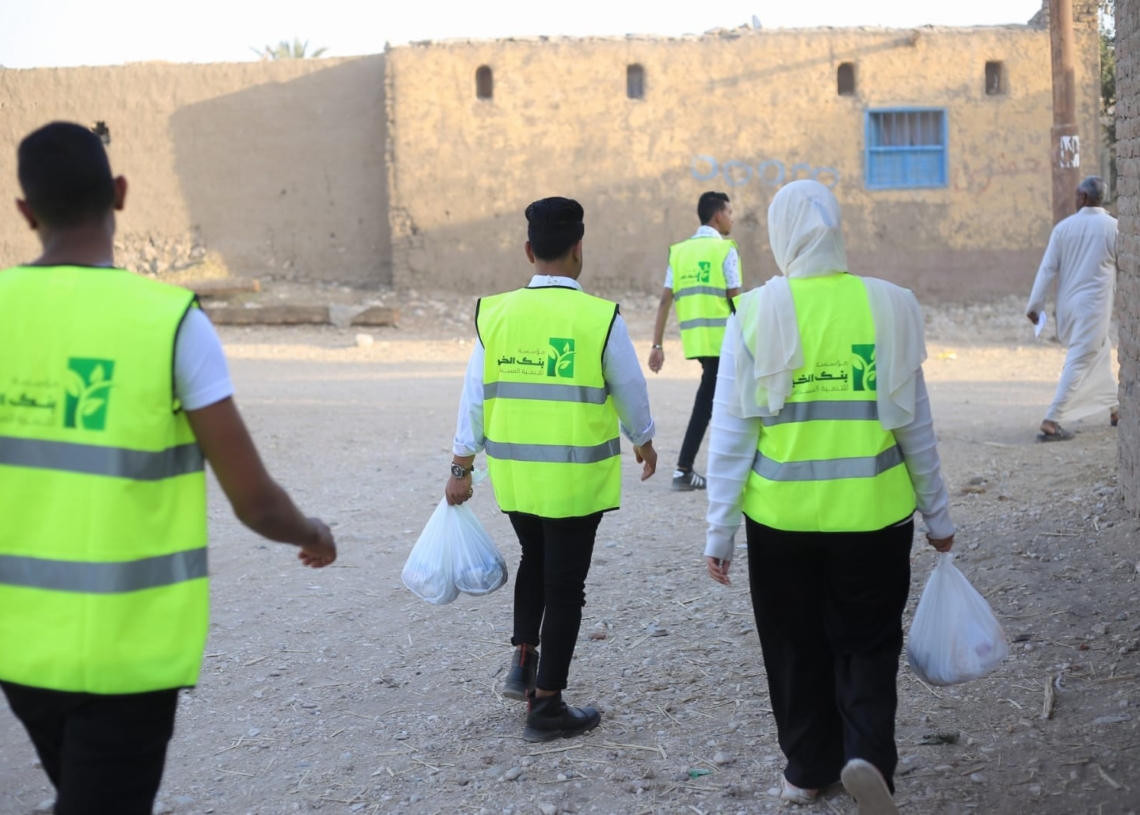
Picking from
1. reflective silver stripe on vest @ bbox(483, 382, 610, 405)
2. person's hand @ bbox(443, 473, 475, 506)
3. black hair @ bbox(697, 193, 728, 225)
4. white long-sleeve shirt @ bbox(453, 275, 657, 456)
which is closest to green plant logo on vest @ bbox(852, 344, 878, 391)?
white long-sleeve shirt @ bbox(453, 275, 657, 456)

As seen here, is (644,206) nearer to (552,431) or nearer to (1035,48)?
(1035,48)

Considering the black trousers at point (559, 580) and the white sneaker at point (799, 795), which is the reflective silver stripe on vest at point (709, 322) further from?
the white sneaker at point (799, 795)

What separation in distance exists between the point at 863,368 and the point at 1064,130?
10.7 m

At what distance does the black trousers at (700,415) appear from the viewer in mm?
7426

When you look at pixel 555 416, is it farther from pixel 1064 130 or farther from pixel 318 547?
pixel 1064 130

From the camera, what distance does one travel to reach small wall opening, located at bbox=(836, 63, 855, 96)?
18672mm

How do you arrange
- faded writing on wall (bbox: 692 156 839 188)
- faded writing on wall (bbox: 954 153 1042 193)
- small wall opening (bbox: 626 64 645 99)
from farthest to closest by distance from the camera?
1. small wall opening (bbox: 626 64 645 99)
2. faded writing on wall (bbox: 692 156 839 188)
3. faded writing on wall (bbox: 954 153 1042 193)

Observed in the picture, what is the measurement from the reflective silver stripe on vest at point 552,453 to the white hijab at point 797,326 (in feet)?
2.55

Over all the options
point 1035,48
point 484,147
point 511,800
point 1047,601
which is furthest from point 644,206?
point 511,800

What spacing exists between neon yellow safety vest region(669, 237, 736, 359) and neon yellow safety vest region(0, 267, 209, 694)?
18.2 feet

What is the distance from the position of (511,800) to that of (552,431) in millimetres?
1143

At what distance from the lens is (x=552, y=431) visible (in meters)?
3.86

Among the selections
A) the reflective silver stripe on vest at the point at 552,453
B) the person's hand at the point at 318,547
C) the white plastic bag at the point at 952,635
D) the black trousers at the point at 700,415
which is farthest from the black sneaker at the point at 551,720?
the black trousers at the point at 700,415

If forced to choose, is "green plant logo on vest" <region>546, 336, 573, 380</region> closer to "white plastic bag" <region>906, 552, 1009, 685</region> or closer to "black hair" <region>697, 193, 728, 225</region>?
"white plastic bag" <region>906, 552, 1009, 685</region>
